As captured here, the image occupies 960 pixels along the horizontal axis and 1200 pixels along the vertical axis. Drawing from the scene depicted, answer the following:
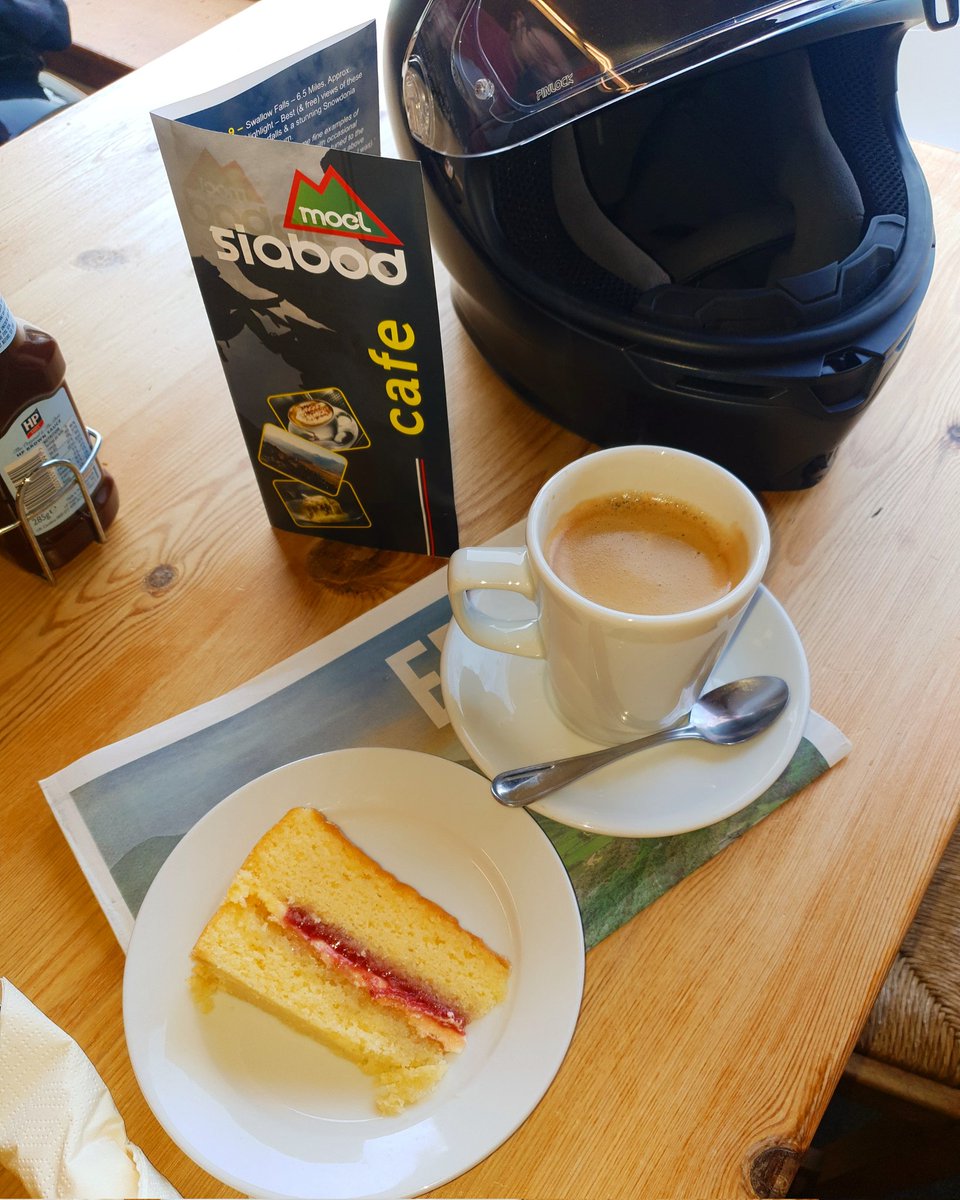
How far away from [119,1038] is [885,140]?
2.60ft

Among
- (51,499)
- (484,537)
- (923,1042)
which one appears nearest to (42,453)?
(51,499)

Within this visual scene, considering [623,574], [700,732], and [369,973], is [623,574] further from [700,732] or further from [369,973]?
[369,973]

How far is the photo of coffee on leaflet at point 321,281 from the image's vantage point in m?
0.49

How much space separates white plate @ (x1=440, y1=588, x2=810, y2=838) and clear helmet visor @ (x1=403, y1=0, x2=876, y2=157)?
0.33 metres

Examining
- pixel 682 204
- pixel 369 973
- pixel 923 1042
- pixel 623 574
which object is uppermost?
pixel 682 204

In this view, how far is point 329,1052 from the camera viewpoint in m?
0.48

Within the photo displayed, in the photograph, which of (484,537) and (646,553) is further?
(484,537)

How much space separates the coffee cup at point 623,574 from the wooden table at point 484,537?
4.6 inches

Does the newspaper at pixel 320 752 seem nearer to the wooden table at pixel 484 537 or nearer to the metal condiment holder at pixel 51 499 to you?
the wooden table at pixel 484 537

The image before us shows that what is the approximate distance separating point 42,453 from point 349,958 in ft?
1.24

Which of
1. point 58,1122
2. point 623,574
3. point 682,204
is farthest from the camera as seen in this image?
point 682,204

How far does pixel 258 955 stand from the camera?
1.64 ft

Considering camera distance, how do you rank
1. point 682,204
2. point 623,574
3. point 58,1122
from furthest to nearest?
point 682,204, point 623,574, point 58,1122

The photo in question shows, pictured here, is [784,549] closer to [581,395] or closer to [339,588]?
[581,395]
